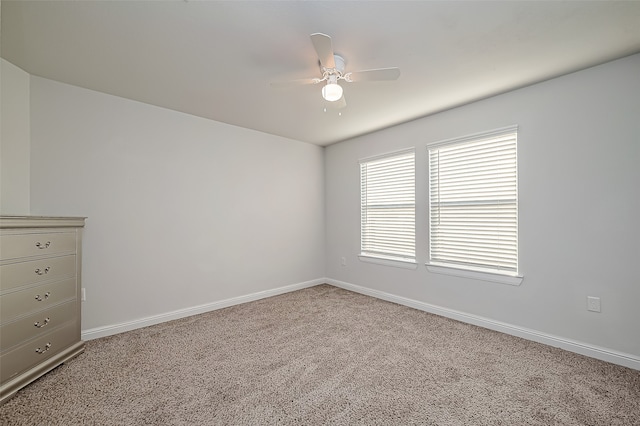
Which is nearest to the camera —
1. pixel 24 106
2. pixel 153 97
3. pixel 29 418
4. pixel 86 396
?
pixel 29 418

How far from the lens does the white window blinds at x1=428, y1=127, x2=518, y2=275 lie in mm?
2869

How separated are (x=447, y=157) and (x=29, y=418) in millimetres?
4194

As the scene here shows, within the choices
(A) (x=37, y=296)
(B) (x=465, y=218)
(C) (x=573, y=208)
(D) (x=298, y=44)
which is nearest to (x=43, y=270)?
(A) (x=37, y=296)

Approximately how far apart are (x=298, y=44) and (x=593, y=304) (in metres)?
3.25

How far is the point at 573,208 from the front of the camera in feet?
8.11

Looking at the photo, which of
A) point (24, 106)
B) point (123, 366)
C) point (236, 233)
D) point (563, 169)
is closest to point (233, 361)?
point (123, 366)

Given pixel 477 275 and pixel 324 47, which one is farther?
pixel 477 275

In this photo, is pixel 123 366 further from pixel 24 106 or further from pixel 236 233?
pixel 24 106

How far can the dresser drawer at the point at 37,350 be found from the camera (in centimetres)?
182

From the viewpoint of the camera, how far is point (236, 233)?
3.86 meters

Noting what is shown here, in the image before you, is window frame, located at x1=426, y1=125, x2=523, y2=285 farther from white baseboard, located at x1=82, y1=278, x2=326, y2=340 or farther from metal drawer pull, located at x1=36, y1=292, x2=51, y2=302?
metal drawer pull, located at x1=36, y1=292, x2=51, y2=302

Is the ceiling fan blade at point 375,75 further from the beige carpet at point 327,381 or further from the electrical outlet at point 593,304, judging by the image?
the electrical outlet at point 593,304

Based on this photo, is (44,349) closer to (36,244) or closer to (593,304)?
(36,244)

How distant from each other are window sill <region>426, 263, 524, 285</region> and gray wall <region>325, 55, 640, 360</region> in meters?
0.06
